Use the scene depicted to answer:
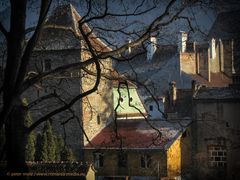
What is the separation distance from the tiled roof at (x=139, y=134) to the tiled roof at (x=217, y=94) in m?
1.64

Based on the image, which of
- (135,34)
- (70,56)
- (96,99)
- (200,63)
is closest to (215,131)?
(96,99)

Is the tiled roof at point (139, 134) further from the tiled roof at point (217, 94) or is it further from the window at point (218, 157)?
the window at point (218, 157)

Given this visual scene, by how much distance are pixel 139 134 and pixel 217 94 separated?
4.84 meters

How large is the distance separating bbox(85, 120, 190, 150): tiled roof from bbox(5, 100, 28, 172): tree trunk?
15.1 meters

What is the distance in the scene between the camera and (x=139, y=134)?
78.3ft

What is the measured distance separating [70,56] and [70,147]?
486cm

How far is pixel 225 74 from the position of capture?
42.6 metres

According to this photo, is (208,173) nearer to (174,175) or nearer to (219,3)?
(174,175)

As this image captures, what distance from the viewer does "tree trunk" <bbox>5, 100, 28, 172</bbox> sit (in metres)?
6.69

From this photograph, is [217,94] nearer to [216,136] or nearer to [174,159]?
[216,136]

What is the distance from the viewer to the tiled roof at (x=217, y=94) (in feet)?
79.6

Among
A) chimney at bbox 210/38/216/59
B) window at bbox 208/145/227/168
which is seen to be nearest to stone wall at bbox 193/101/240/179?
window at bbox 208/145/227/168

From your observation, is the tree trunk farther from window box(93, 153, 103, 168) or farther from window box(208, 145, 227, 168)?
window box(208, 145, 227, 168)

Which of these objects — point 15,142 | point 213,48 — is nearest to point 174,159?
point 15,142
